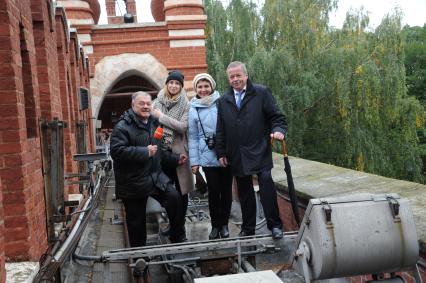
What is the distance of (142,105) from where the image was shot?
436 cm

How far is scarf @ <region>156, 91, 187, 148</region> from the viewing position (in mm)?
4793

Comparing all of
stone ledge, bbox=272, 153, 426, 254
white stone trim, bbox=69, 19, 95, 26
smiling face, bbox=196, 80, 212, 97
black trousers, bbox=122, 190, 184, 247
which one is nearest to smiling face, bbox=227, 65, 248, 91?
smiling face, bbox=196, 80, 212, 97

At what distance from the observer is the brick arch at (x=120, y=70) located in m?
14.9

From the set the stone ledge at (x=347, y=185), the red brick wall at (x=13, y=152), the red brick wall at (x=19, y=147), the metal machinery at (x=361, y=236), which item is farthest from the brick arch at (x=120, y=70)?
the metal machinery at (x=361, y=236)

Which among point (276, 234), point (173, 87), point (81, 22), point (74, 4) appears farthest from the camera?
point (81, 22)

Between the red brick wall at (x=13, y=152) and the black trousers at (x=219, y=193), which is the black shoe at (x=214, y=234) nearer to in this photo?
the black trousers at (x=219, y=193)

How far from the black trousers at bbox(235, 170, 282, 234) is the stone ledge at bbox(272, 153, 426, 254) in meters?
0.44

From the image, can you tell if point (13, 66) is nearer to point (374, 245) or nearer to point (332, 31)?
point (374, 245)

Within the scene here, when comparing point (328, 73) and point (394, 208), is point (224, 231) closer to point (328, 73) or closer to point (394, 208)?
point (394, 208)

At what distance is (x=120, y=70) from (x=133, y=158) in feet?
36.9

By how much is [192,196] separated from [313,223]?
16.2 ft

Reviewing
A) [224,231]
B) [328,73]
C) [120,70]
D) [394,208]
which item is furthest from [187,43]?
[394,208]

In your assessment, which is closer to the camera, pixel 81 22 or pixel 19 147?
pixel 19 147

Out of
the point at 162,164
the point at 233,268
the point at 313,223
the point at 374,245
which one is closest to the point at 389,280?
the point at 374,245
